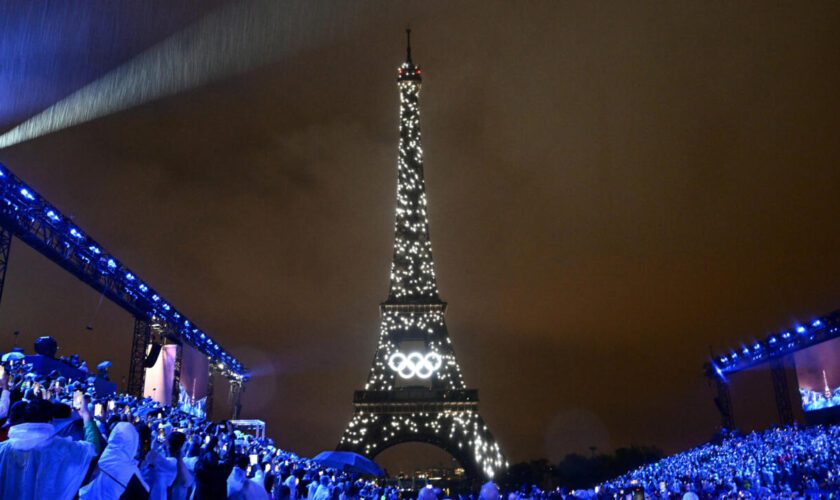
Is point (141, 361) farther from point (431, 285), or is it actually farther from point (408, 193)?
point (408, 193)

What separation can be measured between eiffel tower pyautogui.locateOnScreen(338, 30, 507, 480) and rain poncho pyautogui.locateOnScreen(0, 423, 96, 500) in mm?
48915

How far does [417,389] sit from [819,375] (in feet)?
93.7

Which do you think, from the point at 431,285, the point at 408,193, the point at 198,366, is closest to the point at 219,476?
the point at 198,366

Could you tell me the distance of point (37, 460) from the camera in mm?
4668

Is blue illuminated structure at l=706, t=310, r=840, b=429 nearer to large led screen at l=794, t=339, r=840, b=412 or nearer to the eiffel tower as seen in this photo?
large led screen at l=794, t=339, r=840, b=412

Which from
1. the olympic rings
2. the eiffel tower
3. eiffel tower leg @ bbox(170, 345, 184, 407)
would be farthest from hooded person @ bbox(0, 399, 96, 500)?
the olympic rings

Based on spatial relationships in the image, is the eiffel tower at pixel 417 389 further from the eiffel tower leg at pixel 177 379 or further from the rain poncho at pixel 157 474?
the rain poncho at pixel 157 474

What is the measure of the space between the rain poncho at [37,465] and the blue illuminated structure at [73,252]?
19.9 meters

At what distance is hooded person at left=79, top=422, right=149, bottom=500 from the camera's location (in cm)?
527

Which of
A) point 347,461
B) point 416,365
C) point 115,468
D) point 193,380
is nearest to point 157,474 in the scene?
point 115,468

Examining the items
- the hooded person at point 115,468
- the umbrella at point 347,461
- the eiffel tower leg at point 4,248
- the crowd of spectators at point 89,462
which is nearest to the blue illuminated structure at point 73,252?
the eiffel tower leg at point 4,248

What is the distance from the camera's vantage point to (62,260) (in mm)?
26172

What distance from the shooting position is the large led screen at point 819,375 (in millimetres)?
40594

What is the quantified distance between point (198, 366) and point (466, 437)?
2298 cm
